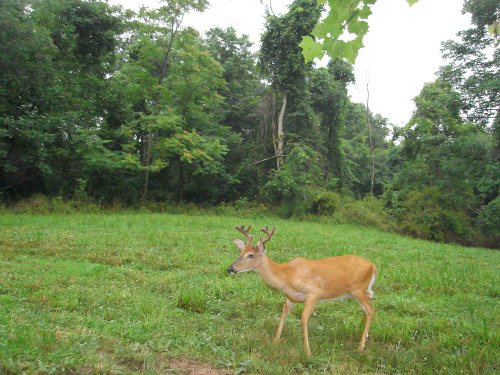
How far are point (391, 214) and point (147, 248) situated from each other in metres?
16.3

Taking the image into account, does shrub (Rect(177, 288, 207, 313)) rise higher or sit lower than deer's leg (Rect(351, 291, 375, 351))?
lower

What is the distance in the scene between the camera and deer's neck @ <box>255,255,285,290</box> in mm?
5031

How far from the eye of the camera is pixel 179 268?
830 cm

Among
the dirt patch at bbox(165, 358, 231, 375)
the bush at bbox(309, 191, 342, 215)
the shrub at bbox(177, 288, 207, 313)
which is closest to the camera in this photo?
the dirt patch at bbox(165, 358, 231, 375)

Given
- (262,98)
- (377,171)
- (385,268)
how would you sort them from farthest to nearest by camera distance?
(377,171) → (262,98) → (385,268)

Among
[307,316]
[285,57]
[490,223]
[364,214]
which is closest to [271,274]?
[307,316]

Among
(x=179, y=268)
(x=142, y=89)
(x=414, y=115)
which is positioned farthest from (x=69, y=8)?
(x=414, y=115)

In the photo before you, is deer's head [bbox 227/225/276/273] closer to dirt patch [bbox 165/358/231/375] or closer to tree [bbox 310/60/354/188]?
dirt patch [bbox 165/358/231/375]

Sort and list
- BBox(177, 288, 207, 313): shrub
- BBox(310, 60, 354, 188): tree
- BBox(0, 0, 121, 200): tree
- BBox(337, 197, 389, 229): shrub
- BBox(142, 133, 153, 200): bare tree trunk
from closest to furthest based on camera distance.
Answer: BBox(177, 288, 207, 313): shrub < BBox(0, 0, 121, 200): tree < BBox(142, 133, 153, 200): bare tree trunk < BBox(337, 197, 389, 229): shrub < BBox(310, 60, 354, 188): tree

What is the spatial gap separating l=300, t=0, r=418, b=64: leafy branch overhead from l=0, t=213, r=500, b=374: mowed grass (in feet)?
9.03

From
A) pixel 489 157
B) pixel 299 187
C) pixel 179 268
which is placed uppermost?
pixel 489 157

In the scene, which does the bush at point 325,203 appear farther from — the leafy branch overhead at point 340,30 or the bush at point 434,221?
the leafy branch overhead at point 340,30

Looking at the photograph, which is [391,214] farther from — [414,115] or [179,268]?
[179,268]

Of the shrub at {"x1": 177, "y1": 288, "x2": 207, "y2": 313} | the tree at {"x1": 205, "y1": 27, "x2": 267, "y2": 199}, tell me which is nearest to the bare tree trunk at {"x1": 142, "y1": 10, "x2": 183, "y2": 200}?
the tree at {"x1": 205, "y1": 27, "x2": 267, "y2": 199}
